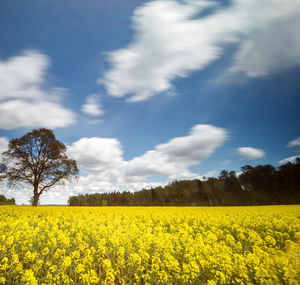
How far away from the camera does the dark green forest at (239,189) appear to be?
51469mm

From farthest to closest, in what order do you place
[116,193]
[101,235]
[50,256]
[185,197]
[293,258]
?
[116,193]
[185,197]
[101,235]
[50,256]
[293,258]

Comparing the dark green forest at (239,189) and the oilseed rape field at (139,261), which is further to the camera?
the dark green forest at (239,189)

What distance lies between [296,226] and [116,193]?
106m

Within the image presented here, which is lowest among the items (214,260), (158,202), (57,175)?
(158,202)

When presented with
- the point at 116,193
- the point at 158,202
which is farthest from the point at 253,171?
the point at 116,193

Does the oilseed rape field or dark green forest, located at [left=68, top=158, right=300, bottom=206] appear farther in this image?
dark green forest, located at [left=68, top=158, right=300, bottom=206]

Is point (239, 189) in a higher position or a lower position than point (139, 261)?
lower

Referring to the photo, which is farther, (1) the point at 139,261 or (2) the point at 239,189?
(2) the point at 239,189

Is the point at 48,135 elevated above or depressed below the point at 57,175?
above

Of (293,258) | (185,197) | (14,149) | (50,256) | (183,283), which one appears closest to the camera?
(183,283)

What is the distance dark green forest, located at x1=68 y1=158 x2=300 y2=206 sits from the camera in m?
51.5

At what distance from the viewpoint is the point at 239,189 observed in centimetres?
6091

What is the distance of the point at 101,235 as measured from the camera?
7.93 m

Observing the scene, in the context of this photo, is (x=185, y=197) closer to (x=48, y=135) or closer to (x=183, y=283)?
(x=48, y=135)
